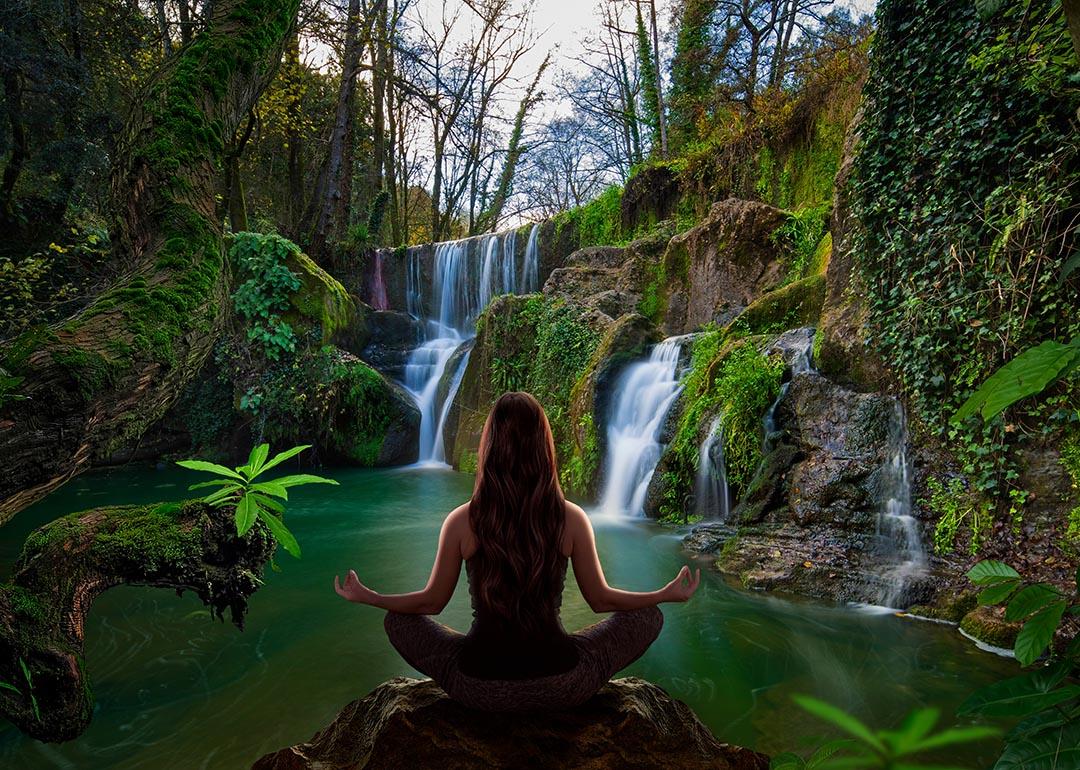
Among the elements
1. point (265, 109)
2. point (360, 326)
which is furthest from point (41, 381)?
point (360, 326)

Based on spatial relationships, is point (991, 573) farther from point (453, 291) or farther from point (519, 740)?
point (453, 291)

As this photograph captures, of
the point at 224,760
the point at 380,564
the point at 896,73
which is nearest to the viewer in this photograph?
the point at 224,760

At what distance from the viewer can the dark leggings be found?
6.93 ft

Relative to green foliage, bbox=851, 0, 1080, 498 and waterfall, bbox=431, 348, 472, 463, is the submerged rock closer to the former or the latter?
green foliage, bbox=851, 0, 1080, 498

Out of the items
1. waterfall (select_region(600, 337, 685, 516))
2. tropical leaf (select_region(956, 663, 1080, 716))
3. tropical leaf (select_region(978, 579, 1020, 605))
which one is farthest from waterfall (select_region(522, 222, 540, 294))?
tropical leaf (select_region(956, 663, 1080, 716))

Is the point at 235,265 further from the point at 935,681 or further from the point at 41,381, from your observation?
the point at 935,681

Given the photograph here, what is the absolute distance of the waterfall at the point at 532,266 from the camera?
56.2ft

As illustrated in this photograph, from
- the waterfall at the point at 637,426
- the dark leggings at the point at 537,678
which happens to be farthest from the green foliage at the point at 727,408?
the dark leggings at the point at 537,678

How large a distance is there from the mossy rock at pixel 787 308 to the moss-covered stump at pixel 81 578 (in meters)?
7.24

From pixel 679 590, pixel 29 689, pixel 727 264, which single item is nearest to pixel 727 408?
pixel 727 264

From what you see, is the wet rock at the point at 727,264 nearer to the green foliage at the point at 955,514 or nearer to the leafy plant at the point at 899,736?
the green foliage at the point at 955,514

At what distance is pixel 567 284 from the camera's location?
40.5 feet

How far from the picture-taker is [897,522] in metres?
5.50

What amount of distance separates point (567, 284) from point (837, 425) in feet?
23.4
